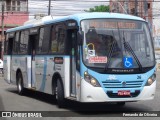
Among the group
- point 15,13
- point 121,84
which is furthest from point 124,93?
point 15,13

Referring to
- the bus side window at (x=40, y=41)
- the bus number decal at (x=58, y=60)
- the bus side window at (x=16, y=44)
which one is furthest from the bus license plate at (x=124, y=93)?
the bus side window at (x=16, y=44)

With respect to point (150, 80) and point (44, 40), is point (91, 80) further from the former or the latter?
point (44, 40)

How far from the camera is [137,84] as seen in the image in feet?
42.0

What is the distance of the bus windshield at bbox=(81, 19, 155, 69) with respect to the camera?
41.5 feet

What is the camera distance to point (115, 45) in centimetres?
1283

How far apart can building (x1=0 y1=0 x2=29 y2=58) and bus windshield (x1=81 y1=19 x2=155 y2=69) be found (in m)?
42.1

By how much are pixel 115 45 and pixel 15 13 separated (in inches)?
1731

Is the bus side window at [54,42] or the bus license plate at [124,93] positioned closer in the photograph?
the bus license plate at [124,93]

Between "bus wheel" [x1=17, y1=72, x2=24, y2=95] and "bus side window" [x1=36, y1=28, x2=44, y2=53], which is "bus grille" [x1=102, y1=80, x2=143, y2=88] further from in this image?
"bus wheel" [x1=17, y1=72, x2=24, y2=95]

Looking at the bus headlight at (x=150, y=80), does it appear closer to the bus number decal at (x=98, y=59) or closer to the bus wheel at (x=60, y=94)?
the bus number decal at (x=98, y=59)

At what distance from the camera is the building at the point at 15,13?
54812mm

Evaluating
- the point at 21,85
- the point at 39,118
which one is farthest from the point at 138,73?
the point at 21,85

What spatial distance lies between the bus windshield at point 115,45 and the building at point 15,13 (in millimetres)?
42149

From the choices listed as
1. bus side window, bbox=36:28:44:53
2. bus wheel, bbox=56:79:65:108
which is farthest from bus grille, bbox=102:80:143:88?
bus side window, bbox=36:28:44:53
